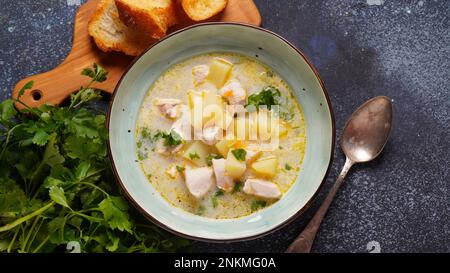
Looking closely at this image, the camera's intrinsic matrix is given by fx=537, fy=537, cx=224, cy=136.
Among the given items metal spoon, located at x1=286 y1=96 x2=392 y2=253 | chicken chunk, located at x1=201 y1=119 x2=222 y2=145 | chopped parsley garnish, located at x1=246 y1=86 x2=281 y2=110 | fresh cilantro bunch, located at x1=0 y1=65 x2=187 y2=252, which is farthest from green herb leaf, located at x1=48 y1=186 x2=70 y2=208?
metal spoon, located at x1=286 y1=96 x2=392 y2=253

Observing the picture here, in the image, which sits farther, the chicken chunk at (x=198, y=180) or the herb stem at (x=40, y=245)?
the chicken chunk at (x=198, y=180)

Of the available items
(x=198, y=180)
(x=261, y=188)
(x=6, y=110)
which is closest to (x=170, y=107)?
(x=198, y=180)

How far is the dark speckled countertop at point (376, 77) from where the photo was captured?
2.76 metres

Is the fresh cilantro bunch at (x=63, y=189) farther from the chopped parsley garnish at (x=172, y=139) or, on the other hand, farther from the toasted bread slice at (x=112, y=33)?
the chopped parsley garnish at (x=172, y=139)

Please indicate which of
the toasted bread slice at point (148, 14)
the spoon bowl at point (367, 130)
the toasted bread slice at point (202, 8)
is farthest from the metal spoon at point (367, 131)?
the toasted bread slice at point (148, 14)

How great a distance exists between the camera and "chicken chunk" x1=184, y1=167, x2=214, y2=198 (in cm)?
254

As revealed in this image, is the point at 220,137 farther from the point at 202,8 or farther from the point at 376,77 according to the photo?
the point at 376,77

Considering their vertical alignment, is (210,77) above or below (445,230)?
above

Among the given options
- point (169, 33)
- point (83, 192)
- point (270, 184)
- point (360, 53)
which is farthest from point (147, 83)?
point (360, 53)

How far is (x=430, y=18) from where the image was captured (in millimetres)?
2871

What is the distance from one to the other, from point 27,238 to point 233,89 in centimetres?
116

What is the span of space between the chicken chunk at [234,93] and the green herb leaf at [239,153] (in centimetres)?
24

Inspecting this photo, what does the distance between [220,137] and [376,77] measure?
91 cm

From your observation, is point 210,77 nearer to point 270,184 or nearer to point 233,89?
point 233,89
